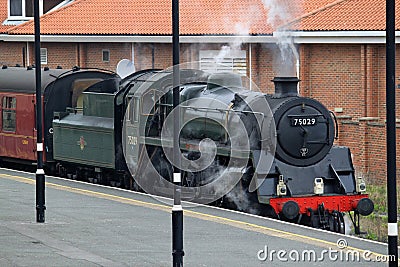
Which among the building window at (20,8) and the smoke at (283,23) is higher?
the building window at (20,8)

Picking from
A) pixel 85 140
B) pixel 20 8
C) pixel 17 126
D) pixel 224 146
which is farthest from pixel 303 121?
pixel 20 8

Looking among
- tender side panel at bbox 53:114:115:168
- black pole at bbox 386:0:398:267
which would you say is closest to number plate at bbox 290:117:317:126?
tender side panel at bbox 53:114:115:168

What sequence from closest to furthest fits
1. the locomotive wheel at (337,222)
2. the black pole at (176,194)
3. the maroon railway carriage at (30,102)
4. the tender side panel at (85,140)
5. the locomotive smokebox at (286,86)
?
1. the black pole at (176,194)
2. the locomotive wheel at (337,222)
3. the locomotive smokebox at (286,86)
4. the tender side panel at (85,140)
5. the maroon railway carriage at (30,102)

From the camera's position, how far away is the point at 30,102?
23.8 meters

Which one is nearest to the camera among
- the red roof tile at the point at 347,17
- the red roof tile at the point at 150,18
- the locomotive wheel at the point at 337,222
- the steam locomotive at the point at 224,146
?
the locomotive wheel at the point at 337,222

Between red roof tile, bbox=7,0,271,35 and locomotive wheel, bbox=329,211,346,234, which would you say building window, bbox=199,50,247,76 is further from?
locomotive wheel, bbox=329,211,346,234

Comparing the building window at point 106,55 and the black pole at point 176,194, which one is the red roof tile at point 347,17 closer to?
the building window at point 106,55

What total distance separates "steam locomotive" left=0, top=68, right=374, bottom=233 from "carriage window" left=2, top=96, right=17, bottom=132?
3313mm

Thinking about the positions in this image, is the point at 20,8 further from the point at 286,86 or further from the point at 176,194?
the point at 176,194

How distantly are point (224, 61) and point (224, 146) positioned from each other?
15.8 meters

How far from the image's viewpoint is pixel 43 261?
36.0 feet

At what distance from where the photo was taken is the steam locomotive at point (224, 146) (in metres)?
16.2

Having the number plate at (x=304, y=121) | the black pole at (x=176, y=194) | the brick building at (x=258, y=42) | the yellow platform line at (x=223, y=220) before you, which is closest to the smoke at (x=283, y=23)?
the brick building at (x=258, y=42)

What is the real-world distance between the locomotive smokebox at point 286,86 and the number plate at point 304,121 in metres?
0.53
